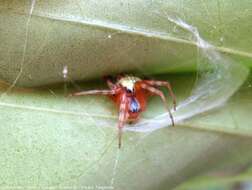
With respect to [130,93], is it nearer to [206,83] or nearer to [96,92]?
[96,92]

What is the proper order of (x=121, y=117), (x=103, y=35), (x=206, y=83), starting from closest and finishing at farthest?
(x=103, y=35)
(x=121, y=117)
(x=206, y=83)

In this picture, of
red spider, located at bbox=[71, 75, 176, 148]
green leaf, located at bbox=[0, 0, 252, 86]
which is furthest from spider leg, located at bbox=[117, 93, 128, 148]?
green leaf, located at bbox=[0, 0, 252, 86]

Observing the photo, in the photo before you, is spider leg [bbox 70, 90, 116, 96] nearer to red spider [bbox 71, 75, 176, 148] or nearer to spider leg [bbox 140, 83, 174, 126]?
red spider [bbox 71, 75, 176, 148]

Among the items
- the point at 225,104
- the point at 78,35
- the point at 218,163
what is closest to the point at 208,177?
the point at 218,163

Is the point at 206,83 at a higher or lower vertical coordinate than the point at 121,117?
higher

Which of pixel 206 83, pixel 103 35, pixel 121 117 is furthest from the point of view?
pixel 206 83

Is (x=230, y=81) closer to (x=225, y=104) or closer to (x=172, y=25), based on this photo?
(x=225, y=104)

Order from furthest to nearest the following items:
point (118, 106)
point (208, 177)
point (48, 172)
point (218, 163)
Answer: point (208, 177)
point (218, 163)
point (118, 106)
point (48, 172)

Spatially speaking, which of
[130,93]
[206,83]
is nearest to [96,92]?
[130,93]
